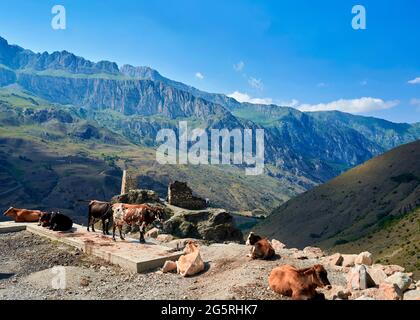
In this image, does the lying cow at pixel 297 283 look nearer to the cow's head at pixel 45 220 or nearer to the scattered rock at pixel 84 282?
the scattered rock at pixel 84 282

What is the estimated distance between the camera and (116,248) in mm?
18594

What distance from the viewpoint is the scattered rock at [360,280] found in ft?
42.9

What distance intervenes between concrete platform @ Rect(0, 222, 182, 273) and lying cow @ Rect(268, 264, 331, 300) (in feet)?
18.5

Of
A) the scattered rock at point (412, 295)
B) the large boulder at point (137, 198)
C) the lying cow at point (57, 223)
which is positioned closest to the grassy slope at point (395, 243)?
the large boulder at point (137, 198)

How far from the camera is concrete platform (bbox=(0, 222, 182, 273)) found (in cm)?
1661

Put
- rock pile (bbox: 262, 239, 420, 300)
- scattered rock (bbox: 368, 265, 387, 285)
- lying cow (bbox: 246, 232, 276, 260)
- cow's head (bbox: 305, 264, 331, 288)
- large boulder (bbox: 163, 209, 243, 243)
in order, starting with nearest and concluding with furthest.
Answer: rock pile (bbox: 262, 239, 420, 300), cow's head (bbox: 305, 264, 331, 288), scattered rock (bbox: 368, 265, 387, 285), lying cow (bbox: 246, 232, 276, 260), large boulder (bbox: 163, 209, 243, 243)

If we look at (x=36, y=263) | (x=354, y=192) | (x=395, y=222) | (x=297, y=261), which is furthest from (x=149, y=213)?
(x=354, y=192)

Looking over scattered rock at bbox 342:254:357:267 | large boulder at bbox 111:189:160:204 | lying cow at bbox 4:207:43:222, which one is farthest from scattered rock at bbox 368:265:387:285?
large boulder at bbox 111:189:160:204

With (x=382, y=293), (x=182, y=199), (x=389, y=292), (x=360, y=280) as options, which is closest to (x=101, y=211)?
(x=360, y=280)

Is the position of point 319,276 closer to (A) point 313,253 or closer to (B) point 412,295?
(B) point 412,295

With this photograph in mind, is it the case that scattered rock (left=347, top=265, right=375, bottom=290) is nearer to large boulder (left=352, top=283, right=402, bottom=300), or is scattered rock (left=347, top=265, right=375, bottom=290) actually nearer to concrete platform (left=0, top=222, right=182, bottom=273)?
large boulder (left=352, top=283, right=402, bottom=300)

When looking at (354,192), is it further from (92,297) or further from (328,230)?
(92,297)

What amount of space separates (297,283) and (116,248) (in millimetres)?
9419
